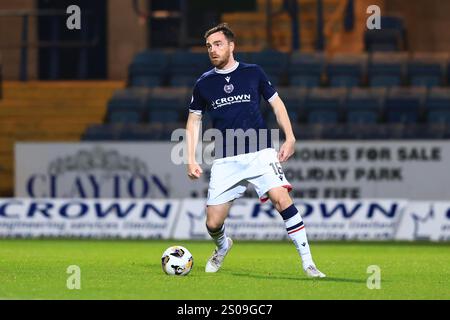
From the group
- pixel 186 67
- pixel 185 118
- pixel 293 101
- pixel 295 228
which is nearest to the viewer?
pixel 295 228

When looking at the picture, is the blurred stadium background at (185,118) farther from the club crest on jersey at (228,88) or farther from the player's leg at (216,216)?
the club crest on jersey at (228,88)

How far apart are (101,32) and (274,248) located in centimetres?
1047

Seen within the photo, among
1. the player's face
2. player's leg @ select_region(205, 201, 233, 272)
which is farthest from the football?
the player's face

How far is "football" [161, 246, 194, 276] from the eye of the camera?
1234 cm

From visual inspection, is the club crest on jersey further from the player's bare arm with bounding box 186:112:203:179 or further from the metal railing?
the metal railing

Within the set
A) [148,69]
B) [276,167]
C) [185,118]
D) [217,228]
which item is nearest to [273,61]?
[185,118]

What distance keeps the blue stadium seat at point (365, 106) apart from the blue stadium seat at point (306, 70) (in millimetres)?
1061

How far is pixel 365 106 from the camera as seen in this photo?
2291 cm

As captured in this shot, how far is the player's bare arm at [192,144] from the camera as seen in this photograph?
38.8 feet

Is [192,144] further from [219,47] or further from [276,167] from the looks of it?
[219,47]

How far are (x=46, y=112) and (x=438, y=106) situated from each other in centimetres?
730

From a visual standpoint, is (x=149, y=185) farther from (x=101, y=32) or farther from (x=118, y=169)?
(x=101, y=32)

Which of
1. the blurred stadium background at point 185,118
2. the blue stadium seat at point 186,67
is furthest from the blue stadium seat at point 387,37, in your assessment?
the blue stadium seat at point 186,67

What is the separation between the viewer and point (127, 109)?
2352cm
